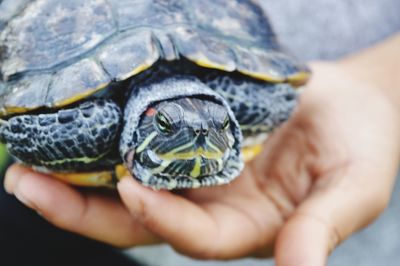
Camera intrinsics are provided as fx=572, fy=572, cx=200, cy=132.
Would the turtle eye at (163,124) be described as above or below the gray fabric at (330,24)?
above

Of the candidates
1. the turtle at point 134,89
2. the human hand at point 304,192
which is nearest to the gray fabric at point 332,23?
the human hand at point 304,192

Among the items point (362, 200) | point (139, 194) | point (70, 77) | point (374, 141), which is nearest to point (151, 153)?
point (139, 194)

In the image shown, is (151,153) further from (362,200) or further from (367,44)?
(367,44)

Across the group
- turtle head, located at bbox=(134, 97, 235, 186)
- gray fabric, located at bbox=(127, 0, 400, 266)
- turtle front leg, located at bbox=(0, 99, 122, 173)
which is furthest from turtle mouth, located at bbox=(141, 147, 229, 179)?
gray fabric, located at bbox=(127, 0, 400, 266)

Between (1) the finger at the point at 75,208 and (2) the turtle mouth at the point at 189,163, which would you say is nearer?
(2) the turtle mouth at the point at 189,163

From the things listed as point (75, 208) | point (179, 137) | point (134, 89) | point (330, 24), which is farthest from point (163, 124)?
point (330, 24)

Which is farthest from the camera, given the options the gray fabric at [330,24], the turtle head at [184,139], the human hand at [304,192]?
the gray fabric at [330,24]

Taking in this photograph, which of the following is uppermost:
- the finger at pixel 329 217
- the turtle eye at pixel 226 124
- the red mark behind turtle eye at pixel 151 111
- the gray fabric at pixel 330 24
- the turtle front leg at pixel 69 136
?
the turtle eye at pixel 226 124

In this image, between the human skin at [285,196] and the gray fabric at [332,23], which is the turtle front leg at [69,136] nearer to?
the human skin at [285,196]

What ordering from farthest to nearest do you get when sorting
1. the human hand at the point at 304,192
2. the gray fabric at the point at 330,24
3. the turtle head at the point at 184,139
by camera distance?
the gray fabric at the point at 330,24 → the human hand at the point at 304,192 → the turtle head at the point at 184,139

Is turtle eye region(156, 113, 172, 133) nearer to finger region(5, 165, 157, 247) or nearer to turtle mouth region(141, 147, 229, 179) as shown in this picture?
turtle mouth region(141, 147, 229, 179)
